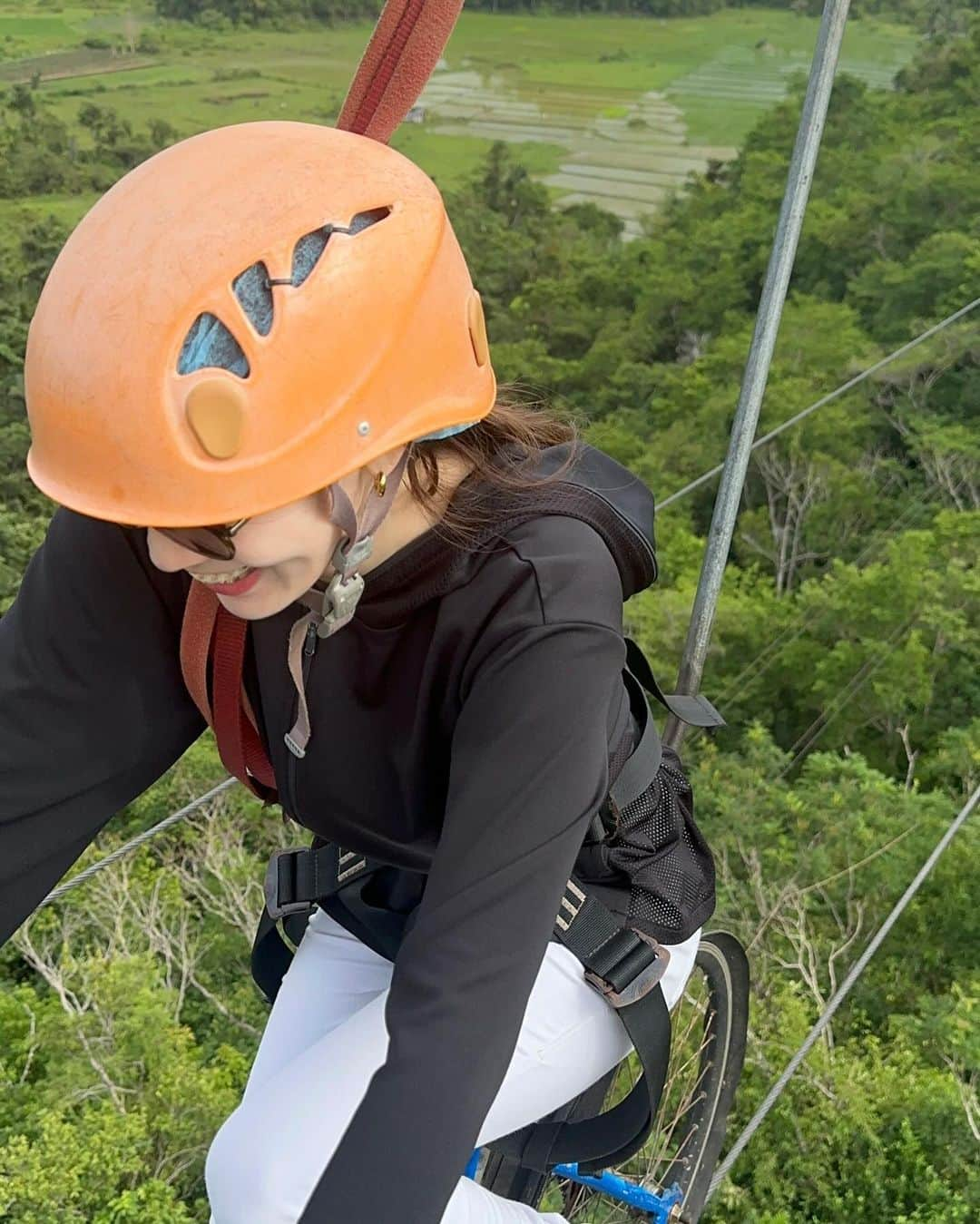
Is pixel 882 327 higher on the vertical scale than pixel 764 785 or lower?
lower

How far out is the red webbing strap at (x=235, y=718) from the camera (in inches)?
46.4

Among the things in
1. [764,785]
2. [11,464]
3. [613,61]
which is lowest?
[613,61]

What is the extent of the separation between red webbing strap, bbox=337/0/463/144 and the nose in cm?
45

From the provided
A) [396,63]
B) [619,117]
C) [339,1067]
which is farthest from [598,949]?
[619,117]

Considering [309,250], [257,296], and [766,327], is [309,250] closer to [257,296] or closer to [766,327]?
[257,296]

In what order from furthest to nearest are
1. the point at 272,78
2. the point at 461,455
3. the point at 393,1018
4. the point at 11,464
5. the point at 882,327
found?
the point at 272,78
the point at 11,464
the point at 882,327
the point at 461,455
the point at 393,1018

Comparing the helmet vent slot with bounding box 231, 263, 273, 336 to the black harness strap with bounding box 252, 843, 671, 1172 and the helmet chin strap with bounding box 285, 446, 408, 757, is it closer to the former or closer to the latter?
the helmet chin strap with bounding box 285, 446, 408, 757

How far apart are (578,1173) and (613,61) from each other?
47519 mm

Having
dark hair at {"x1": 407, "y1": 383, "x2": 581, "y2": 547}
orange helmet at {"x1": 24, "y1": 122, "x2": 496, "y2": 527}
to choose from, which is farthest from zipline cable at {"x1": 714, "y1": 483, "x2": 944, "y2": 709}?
orange helmet at {"x1": 24, "y1": 122, "x2": 496, "y2": 527}

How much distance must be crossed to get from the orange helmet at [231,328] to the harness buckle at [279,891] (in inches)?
28.2

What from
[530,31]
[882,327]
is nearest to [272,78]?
[530,31]

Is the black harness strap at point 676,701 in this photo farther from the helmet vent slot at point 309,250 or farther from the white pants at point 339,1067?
the helmet vent slot at point 309,250

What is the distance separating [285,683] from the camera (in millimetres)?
1233

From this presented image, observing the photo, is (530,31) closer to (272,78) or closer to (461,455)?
(272,78)
